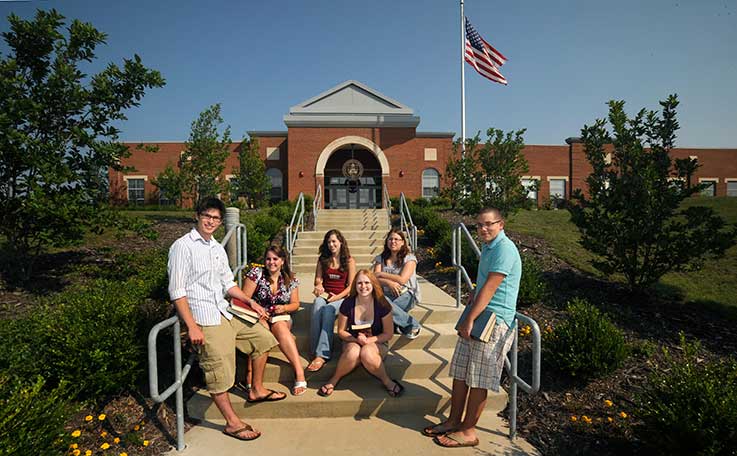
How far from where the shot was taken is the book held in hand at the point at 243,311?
3.67 metres

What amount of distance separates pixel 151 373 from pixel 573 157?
29.3m

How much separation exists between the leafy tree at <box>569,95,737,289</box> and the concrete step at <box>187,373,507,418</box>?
12.5ft

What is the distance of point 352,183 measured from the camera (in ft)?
73.4

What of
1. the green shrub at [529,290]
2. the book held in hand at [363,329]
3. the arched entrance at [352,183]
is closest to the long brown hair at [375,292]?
the book held in hand at [363,329]

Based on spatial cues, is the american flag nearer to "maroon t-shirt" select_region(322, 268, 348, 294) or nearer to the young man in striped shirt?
"maroon t-shirt" select_region(322, 268, 348, 294)

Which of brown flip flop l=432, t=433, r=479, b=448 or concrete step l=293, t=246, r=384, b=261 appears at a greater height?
concrete step l=293, t=246, r=384, b=261

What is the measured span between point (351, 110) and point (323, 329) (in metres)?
17.8

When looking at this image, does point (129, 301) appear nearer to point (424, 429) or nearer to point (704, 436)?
point (424, 429)

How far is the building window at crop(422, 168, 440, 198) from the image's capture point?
22219mm

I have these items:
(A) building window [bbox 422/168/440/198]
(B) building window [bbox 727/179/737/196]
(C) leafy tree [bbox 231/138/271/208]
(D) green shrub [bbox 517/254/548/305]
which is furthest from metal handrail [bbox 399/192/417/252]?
(B) building window [bbox 727/179/737/196]

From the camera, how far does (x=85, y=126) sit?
6.41 m

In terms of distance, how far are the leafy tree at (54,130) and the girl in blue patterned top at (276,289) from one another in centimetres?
364

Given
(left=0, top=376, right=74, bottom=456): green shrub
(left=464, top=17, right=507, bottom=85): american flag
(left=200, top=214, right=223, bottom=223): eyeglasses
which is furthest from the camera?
(left=464, top=17, right=507, bottom=85): american flag

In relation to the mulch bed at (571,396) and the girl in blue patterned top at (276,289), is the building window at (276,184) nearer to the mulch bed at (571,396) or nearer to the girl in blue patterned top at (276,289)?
the mulch bed at (571,396)
